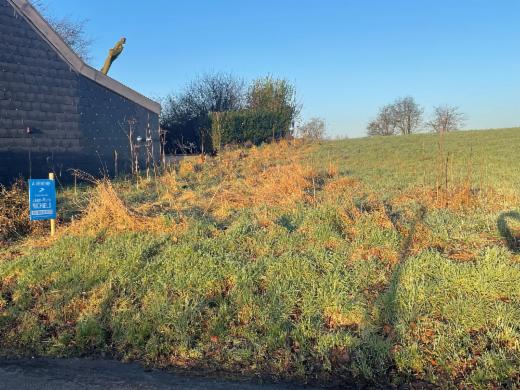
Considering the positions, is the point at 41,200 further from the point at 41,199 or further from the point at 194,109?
the point at 194,109

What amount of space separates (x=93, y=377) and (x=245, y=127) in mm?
25768

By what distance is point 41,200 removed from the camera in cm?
759

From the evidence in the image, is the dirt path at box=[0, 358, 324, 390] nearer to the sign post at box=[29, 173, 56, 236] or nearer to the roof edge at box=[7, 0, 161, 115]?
the sign post at box=[29, 173, 56, 236]

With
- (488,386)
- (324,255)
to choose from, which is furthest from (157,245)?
(488,386)

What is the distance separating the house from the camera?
43.6ft

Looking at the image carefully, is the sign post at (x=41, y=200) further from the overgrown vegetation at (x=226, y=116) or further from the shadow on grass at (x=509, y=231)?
the overgrown vegetation at (x=226, y=116)

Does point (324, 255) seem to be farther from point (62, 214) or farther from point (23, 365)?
point (62, 214)

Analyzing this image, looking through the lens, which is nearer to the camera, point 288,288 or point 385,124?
point 288,288

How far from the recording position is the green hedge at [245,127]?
2791 centimetres

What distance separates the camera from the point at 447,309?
167 inches

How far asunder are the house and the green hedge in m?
10.8

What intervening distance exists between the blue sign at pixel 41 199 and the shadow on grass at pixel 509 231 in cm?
719

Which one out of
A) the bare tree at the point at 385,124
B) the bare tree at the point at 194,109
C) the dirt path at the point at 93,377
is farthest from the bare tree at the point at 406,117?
the dirt path at the point at 93,377

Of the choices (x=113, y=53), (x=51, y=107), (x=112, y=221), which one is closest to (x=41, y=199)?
(x=112, y=221)
